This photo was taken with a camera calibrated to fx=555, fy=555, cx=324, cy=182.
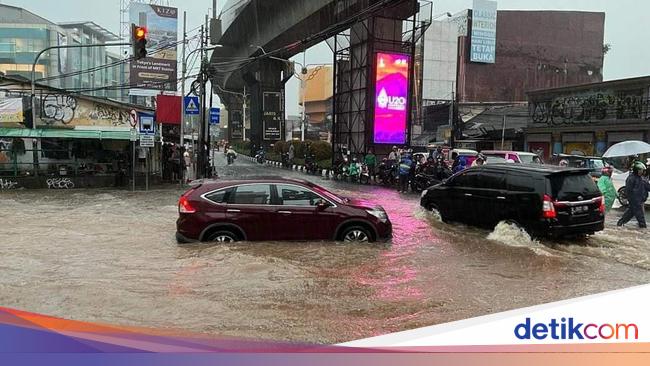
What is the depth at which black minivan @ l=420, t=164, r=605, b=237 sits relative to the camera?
10.1 m

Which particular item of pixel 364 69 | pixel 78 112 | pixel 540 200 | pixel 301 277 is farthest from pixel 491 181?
pixel 78 112

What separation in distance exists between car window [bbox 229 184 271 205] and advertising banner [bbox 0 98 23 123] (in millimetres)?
20394

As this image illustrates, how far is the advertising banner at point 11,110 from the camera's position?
82.9ft

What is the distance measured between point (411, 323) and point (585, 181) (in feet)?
21.1

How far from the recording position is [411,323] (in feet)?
18.8

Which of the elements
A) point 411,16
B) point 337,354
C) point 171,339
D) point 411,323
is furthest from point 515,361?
point 411,16

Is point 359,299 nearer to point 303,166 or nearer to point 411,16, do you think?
point 411,16

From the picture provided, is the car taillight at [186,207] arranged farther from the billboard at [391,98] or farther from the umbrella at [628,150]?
the billboard at [391,98]

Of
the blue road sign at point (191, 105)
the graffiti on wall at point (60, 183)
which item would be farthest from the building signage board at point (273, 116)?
the graffiti on wall at point (60, 183)

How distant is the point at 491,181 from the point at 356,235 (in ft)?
11.0

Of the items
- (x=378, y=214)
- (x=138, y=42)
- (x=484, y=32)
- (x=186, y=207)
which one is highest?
(x=484, y=32)

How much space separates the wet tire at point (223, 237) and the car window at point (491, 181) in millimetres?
5340

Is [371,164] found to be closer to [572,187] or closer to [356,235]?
[572,187]

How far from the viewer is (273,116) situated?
54000mm
